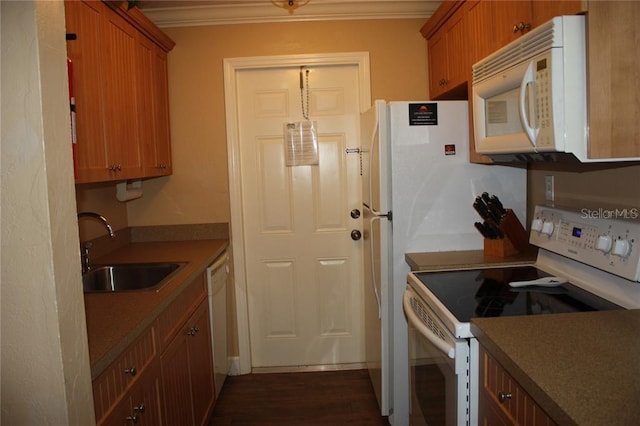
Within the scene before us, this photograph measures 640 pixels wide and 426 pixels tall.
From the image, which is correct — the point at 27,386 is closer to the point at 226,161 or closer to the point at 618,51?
the point at 618,51

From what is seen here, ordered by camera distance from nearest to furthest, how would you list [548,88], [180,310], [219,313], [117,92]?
[548,88] < [180,310] < [117,92] < [219,313]

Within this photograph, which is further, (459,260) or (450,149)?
(450,149)

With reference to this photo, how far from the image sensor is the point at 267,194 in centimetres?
329

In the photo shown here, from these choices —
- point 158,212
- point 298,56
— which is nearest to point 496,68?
point 298,56

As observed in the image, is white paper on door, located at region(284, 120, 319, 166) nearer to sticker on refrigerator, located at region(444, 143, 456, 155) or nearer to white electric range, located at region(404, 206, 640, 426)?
sticker on refrigerator, located at region(444, 143, 456, 155)

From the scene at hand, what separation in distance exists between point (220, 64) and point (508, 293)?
2299mm

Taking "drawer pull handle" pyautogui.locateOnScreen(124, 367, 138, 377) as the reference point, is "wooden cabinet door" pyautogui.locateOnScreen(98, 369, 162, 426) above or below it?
below

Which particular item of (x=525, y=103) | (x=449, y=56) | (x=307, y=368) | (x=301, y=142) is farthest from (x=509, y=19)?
(x=307, y=368)

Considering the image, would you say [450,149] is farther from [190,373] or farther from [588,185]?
[190,373]

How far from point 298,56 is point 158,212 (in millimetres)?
1392

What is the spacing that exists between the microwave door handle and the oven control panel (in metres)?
0.42

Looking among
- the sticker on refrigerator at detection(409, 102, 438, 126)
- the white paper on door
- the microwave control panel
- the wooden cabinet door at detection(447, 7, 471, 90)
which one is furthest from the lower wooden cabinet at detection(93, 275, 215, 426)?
the wooden cabinet door at detection(447, 7, 471, 90)

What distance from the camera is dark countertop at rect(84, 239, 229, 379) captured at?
142 cm

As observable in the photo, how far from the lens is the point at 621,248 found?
158 cm
